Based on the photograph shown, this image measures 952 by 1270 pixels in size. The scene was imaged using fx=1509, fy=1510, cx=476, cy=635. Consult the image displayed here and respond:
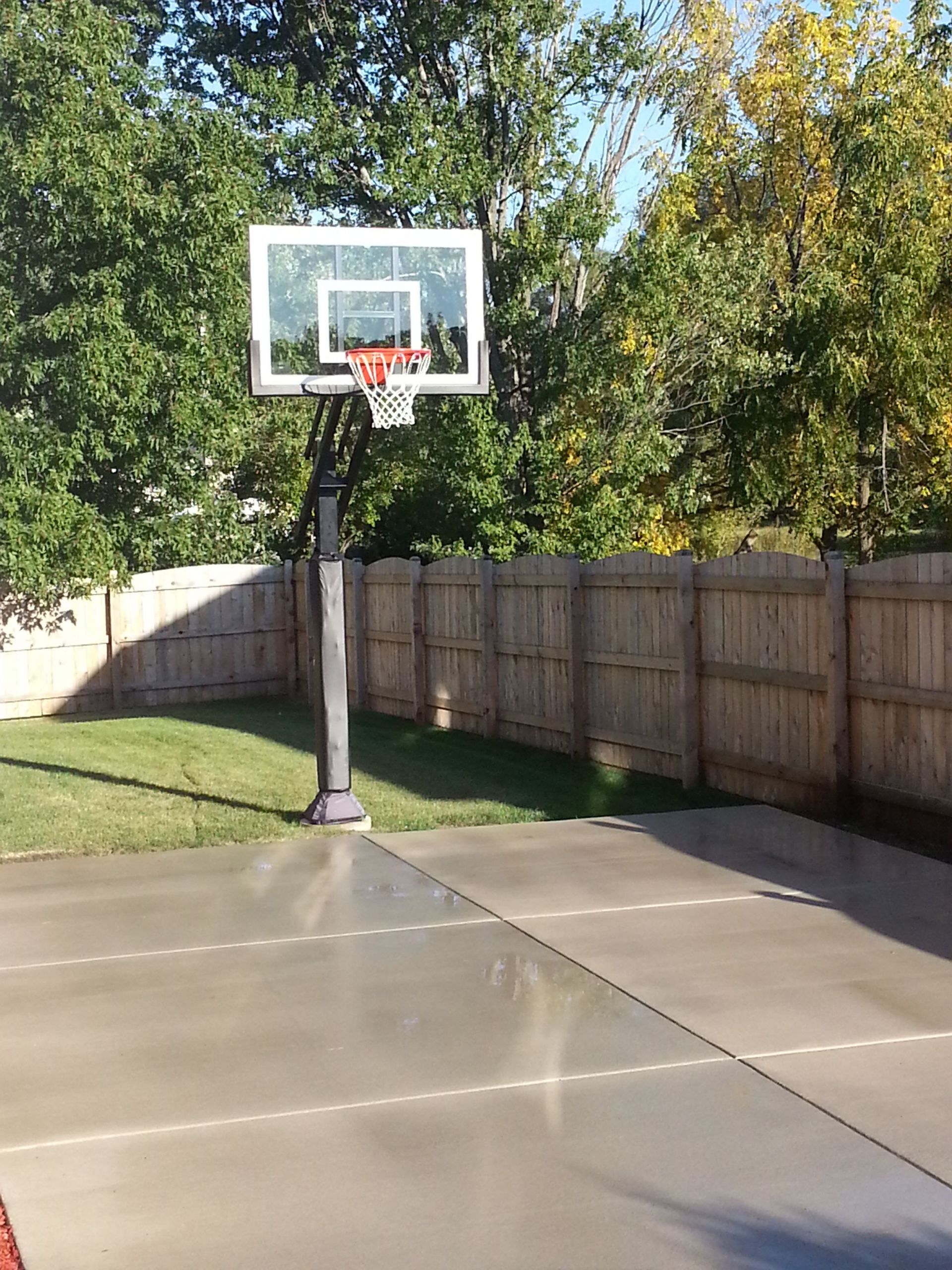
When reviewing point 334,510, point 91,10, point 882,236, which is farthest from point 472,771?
point 882,236

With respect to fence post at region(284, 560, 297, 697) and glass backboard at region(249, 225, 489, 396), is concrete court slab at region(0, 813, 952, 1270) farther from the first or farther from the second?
fence post at region(284, 560, 297, 697)

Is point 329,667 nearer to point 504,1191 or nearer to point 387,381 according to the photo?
point 387,381

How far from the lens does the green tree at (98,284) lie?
1919 centimetres

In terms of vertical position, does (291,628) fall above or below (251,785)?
above

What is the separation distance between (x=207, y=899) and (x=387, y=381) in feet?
14.1

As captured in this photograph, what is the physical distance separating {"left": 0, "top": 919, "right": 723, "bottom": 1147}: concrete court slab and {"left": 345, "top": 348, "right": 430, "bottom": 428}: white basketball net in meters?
4.64

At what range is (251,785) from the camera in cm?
1280

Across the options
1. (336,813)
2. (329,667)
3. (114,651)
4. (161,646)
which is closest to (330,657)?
(329,667)

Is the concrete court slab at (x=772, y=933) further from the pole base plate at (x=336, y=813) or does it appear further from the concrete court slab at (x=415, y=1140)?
the pole base plate at (x=336, y=813)

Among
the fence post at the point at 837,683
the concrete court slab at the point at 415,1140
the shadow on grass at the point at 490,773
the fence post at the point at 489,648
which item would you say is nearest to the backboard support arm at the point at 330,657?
the shadow on grass at the point at 490,773

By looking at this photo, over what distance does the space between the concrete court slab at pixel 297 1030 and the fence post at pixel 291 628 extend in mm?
14162

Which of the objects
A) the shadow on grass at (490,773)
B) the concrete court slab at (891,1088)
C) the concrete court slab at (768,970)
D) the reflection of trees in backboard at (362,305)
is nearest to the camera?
the concrete court slab at (891,1088)

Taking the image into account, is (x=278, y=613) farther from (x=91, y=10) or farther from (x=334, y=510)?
(x=334, y=510)

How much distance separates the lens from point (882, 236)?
25.1m
